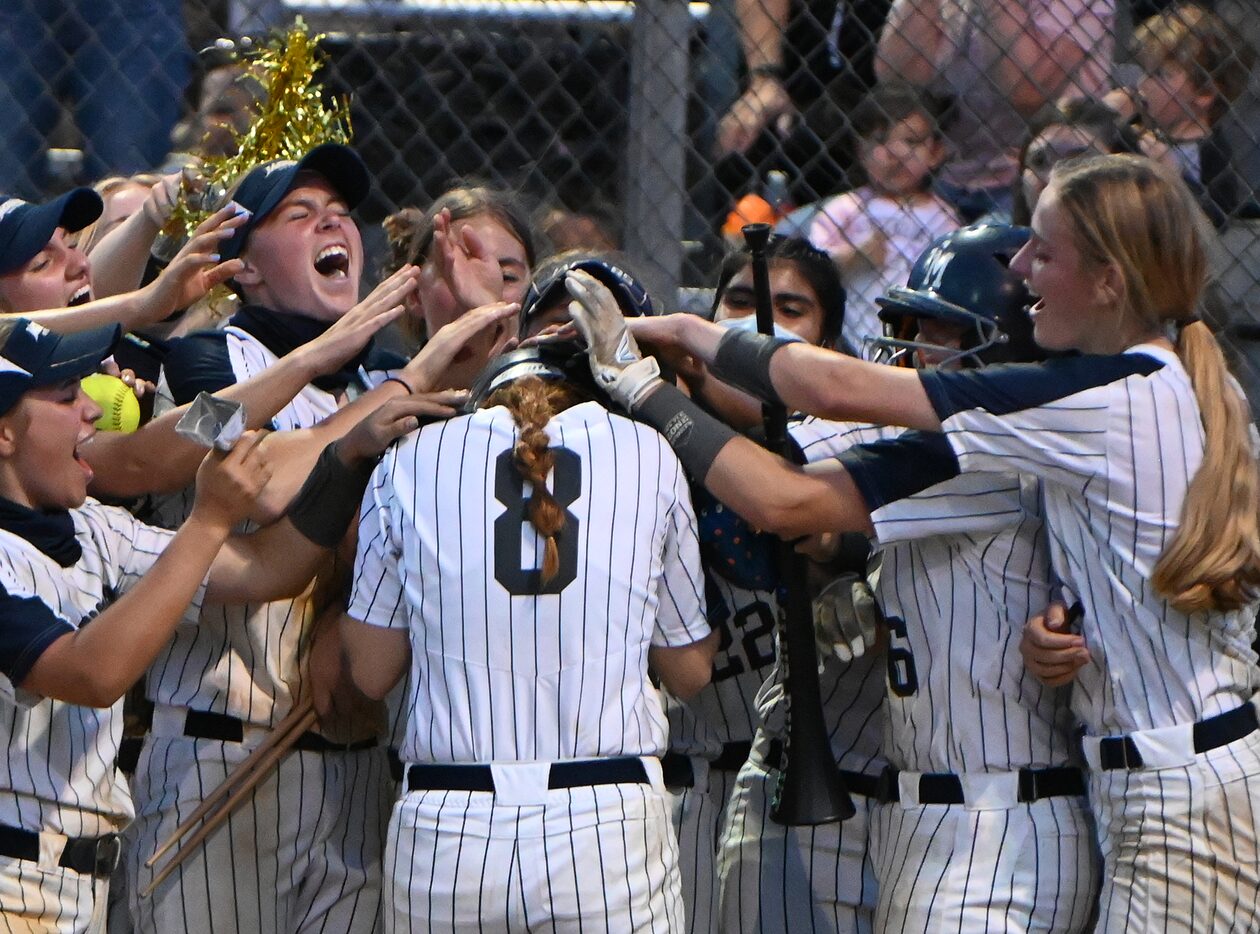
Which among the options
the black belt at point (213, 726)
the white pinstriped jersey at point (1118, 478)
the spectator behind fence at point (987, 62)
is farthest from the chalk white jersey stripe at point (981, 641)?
the spectator behind fence at point (987, 62)

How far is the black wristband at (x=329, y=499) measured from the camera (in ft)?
10.2

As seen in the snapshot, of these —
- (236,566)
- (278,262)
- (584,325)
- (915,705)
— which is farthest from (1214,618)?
(278,262)

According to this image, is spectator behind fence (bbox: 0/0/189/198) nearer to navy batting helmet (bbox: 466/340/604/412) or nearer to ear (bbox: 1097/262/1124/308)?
navy batting helmet (bbox: 466/340/604/412)

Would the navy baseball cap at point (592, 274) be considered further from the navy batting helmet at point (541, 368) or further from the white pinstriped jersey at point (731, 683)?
the white pinstriped jersey at point (731, 683)

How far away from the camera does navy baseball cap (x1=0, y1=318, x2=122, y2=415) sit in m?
2.98

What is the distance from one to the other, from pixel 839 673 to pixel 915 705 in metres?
0.42

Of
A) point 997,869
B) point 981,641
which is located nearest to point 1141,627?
point 981,641

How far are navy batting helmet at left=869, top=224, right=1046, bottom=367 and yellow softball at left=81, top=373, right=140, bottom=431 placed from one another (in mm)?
1506

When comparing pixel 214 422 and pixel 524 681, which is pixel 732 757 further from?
pixel 214 422

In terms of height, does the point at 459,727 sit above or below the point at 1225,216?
below

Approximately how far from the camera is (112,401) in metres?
3.58

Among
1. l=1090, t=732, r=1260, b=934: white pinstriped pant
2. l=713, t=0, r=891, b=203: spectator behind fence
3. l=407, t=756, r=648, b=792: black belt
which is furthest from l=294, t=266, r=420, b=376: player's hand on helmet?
l=713, t=0, r=891, b=203: spectator behind fence

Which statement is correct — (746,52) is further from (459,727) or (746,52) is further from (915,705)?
(459,727)

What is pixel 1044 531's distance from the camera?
3141 millimetres
